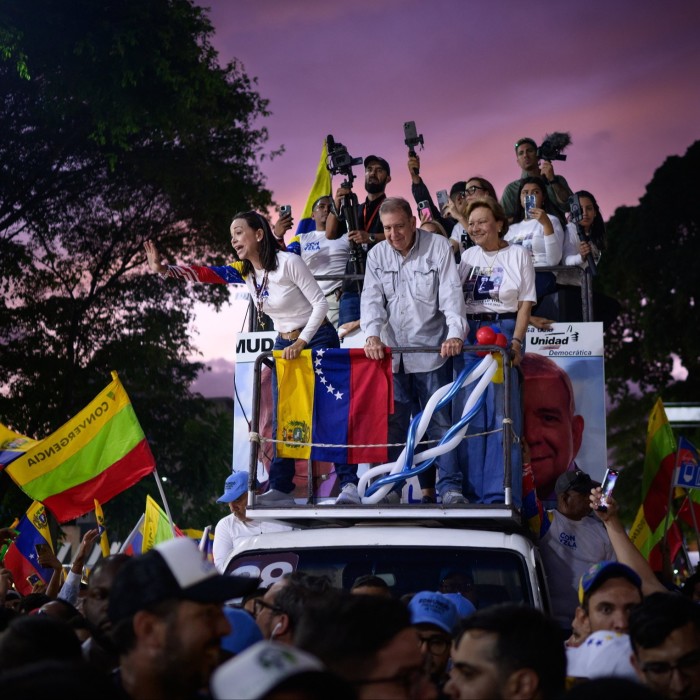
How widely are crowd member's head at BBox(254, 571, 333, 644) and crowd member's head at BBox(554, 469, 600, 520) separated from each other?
8.77 ft

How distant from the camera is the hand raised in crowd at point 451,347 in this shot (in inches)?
303

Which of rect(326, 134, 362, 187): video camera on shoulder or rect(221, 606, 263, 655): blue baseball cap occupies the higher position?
rect(326, 134, 362, 187): video camera on shoulder

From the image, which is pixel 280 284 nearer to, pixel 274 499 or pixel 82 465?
pixel 274 499

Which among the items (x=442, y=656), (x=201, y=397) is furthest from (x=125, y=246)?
(x=442, y=656)

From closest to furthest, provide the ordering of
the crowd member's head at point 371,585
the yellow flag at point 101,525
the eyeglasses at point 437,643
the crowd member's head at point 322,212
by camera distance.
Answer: the eyeglasses at point 437,643 → the crowd member's head at point 371,585 → the yellow flag at point 101,525 → the crowd member's head at point 322,212

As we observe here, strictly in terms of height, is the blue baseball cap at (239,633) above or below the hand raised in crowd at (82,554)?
above

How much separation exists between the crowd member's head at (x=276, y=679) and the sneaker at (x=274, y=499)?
16.4ft

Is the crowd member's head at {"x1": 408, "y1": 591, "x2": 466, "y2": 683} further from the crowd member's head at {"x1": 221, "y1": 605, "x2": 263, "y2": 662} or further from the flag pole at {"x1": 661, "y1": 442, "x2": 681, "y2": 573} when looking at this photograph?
the flag pole at {"x1": 661, "y1": 442, "x2": 681, "y2": 573}

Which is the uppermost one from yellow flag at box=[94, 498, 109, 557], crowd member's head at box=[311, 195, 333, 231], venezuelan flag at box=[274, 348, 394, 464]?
crowd member's head at box=[311, 195, 333, 231]

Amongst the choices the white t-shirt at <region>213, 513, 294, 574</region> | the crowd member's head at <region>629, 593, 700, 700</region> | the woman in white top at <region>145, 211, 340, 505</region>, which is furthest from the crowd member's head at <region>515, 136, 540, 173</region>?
the crowd member's head at <region>629, 593, 700, 700</region>

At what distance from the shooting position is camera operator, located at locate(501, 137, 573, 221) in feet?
35.6

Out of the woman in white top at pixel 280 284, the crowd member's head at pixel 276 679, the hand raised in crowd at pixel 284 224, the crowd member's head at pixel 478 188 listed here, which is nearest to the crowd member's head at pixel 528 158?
the crowd member's head at pixel 478 188

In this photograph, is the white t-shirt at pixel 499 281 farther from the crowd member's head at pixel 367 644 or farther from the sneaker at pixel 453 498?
the crowd member's head at pixel 367 644

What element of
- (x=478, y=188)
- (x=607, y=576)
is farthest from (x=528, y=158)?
(x=607, y=576)
